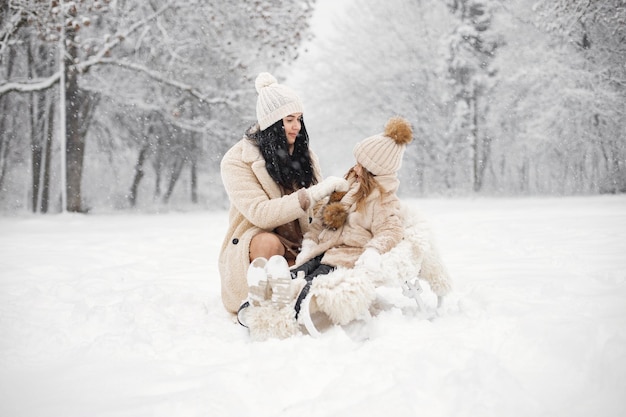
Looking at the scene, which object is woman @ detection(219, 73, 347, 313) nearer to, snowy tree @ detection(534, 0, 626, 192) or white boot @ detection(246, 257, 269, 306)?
white boot @ detection(246, 257, 269, 306)

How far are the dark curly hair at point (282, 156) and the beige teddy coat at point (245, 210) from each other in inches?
1.7

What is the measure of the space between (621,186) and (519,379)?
1435 centimetres

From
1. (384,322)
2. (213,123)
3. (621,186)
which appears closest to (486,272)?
(384,322)

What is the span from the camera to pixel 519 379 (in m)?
1.67

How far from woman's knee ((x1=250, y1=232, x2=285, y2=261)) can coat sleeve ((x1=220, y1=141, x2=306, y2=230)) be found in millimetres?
74

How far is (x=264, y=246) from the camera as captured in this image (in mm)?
2682

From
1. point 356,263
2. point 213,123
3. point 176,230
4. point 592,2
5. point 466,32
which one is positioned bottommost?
point 176,230

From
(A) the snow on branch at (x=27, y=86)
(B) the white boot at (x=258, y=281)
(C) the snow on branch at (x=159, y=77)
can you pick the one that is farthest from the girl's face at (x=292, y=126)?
(A) the snow on branch at (x=27, y=86)

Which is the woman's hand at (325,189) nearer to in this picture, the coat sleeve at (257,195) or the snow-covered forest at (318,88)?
the coat sleeve at (257,195)

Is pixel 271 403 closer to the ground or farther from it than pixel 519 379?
closer to the ground

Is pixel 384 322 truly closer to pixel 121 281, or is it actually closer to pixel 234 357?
pixel 234 357

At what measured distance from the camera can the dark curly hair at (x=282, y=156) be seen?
9.54ft

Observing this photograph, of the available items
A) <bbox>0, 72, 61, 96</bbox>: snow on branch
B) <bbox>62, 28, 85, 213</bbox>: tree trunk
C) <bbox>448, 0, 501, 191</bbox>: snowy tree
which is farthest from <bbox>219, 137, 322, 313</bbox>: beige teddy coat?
<bbox>448, 0, 501, 191</bbox>: snowy tree

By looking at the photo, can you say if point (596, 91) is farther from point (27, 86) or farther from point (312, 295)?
point (27, 86)
